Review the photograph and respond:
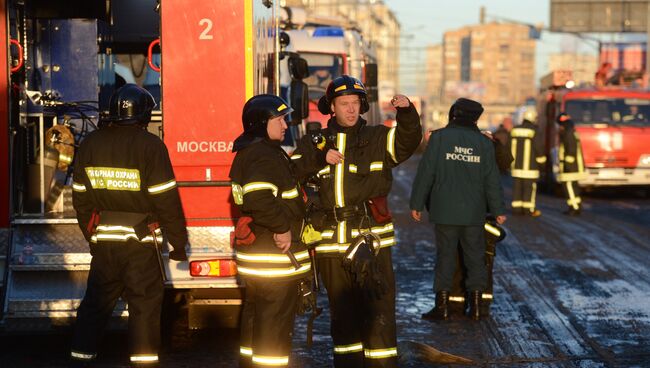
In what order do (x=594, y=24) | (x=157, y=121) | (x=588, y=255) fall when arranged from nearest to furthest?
1. (x=157, y=121)
2. (x=588, y=255)
3. (x=594, y=24)

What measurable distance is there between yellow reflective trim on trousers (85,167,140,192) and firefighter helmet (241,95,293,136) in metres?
0.83

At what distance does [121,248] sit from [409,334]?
9.20 ft

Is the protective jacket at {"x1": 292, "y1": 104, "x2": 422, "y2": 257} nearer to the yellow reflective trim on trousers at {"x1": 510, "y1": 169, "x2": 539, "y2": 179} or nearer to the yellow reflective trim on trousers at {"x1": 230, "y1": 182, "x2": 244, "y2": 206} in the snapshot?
the yellow reflective trim on trousers at {"x1": 230, "y1": 182, "x2": 244, "y2": 206}

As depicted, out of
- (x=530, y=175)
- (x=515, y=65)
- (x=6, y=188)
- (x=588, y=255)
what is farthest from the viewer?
(x=515, y=65)

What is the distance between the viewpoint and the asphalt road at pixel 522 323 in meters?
8.12

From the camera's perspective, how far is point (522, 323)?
9.50m

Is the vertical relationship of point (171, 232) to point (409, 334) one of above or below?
above

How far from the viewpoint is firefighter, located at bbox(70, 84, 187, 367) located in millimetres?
7074

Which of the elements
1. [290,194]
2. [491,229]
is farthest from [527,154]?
[290,194]

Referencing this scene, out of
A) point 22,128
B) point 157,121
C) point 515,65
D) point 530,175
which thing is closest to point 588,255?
point 530,175

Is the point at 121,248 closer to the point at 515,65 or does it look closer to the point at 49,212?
the point at 49,212

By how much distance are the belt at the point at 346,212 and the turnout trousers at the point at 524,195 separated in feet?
41.1

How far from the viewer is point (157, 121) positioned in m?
9.71

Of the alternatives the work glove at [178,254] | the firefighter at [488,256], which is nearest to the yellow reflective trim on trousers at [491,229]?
the firefighter at [488,256]
